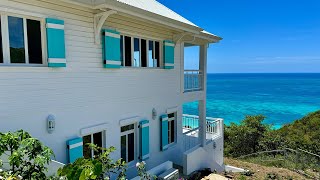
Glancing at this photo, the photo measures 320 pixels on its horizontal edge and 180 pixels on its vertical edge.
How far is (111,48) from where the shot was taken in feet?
24.5

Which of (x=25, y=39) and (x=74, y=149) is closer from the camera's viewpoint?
(x=25, y=39)

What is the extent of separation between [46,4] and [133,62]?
12.0 ft

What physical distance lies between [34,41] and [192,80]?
8.09 m

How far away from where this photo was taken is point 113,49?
7523mm

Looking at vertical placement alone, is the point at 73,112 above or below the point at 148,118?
above

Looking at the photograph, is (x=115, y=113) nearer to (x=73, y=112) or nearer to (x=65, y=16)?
(x=73, y=112)

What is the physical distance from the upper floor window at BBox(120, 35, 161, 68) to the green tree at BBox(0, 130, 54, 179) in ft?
16.1

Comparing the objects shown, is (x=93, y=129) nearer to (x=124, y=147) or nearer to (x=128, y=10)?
(x=124, y=147)

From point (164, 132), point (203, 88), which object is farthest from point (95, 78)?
point (203, 88)

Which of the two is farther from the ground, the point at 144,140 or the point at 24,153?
the point at 24,153

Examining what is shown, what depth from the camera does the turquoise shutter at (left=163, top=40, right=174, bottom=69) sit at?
32.8 ft

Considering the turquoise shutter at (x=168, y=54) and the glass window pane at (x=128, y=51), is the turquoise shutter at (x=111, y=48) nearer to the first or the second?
the glass window pane at (x=128, y=51)

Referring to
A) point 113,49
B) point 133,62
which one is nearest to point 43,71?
point 113,49

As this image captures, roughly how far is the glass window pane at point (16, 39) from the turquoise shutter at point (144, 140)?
4763 mm
